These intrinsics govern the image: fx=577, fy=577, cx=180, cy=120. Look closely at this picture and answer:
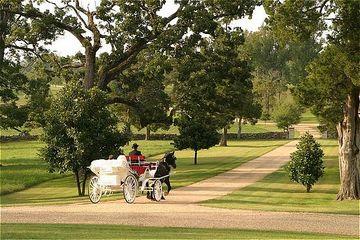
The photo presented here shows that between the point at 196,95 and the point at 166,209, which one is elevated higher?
the point at 196,95

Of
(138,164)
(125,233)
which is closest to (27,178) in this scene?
(138,164)

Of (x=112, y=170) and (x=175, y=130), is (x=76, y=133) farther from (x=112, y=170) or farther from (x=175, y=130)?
(x=175, y=130)

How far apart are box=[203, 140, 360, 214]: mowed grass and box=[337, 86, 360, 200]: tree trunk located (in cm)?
83

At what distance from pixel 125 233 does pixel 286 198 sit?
12.9 m

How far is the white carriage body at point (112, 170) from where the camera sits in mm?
21250

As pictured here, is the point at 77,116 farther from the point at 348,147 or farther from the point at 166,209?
the point at 348,147

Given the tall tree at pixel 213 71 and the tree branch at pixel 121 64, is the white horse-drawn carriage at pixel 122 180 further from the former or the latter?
the tree branch at pixel 121 64

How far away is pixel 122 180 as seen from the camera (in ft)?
70.3

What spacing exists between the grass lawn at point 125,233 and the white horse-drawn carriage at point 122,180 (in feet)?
19.1

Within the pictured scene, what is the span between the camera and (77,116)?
2620cm

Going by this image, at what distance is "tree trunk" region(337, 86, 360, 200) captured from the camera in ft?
85.7

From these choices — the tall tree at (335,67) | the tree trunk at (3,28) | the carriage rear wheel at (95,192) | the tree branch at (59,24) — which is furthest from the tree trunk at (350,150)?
the tree trunk at (3,28)

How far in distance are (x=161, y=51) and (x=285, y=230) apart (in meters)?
21.2

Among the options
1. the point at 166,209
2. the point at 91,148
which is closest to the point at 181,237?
the point at 166,209
